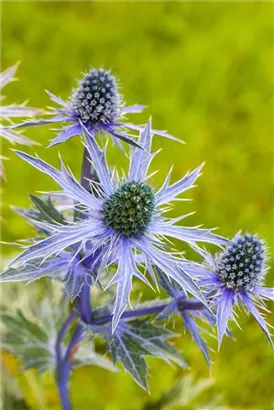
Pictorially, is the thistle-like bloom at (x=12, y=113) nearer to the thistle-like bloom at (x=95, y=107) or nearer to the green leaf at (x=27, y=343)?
the thistle-like bloom at (x=95, y=107)

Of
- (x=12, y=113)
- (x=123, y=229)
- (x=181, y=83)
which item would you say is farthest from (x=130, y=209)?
(x=181, y=83)

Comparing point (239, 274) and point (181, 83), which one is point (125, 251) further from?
point (181, 83)

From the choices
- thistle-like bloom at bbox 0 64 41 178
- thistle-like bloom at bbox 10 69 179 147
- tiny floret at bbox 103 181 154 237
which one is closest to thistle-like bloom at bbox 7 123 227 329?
tiny floret at bbox 103 181 154 237

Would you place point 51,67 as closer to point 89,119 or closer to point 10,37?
point 10,37

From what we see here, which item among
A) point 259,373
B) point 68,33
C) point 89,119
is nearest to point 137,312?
point 89,119

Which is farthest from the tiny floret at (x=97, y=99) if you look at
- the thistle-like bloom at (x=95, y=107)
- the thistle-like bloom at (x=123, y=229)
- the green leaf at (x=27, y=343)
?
the green leaf at (x=27, y=343)

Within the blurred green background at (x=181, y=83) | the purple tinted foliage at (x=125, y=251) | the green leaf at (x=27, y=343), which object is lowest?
the green leaf at (x=27, y=343)

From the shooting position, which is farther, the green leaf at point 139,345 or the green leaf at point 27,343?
the green leaf at point 27,343
